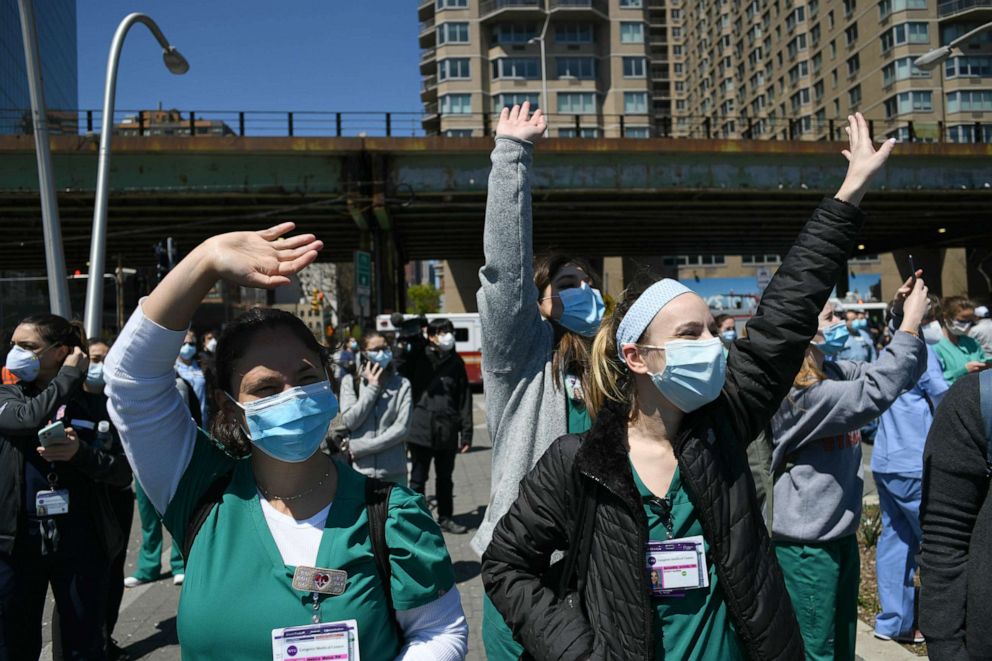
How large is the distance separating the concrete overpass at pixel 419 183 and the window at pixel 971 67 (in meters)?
41.8

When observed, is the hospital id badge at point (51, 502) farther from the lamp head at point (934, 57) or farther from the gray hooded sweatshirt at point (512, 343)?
the lamp head at point (934, 57)

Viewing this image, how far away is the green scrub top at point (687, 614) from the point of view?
216cm

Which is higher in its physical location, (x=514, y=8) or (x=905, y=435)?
(x=514, y=8)

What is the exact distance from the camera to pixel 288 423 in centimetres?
210

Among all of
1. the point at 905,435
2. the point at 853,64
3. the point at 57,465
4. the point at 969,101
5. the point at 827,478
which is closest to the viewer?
the point at 827,478

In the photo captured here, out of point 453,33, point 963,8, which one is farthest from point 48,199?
point 963,8

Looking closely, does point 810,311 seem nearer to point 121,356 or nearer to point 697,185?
point 121,356

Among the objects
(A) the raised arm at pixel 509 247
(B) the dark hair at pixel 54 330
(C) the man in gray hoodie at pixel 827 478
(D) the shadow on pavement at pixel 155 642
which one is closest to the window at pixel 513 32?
(D) the shadow on pavement at pixel 155 642

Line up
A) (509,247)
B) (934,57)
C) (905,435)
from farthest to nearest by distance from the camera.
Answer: (934,57)
(905,435)
(509,247)

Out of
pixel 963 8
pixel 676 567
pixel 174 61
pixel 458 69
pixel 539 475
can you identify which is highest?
pixel 963 8

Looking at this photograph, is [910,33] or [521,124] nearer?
[521,124]

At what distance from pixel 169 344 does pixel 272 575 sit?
→ 2.03ft

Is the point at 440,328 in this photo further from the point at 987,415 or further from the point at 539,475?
the point at 987,415

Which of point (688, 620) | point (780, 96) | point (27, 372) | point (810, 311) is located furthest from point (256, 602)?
point (780, 96)
